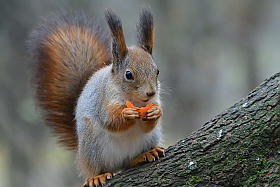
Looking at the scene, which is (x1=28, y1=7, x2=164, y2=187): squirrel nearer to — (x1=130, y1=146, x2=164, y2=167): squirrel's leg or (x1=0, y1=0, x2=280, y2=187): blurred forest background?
(x1=130, y1=146, x2=164, y2=167): squirrel's leg

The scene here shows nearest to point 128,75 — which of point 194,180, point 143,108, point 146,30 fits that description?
point 143,108

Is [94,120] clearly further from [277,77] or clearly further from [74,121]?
[277,77]

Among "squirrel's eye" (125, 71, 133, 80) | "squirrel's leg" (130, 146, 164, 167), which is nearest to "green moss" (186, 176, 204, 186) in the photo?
"squirrel's leg" (130, 146, 164, 167)

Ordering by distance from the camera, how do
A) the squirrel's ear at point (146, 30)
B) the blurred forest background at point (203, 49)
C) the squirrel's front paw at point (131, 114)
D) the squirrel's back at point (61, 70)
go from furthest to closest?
1. the blurred forest background at point (203, 49)
2. the squirrel's back at point (61, 70)
3. the squirrel's ear at point (146, 30)
4. the squirrel's front paw at point (131, 114)

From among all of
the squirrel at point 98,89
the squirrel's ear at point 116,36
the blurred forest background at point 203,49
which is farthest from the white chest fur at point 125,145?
the blurred forest background at point 203,49

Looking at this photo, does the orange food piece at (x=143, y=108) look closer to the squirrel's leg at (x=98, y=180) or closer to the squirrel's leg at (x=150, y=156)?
the squirrel's leg at (x=150, y=156)

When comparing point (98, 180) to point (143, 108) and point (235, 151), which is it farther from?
point (235, 151)
